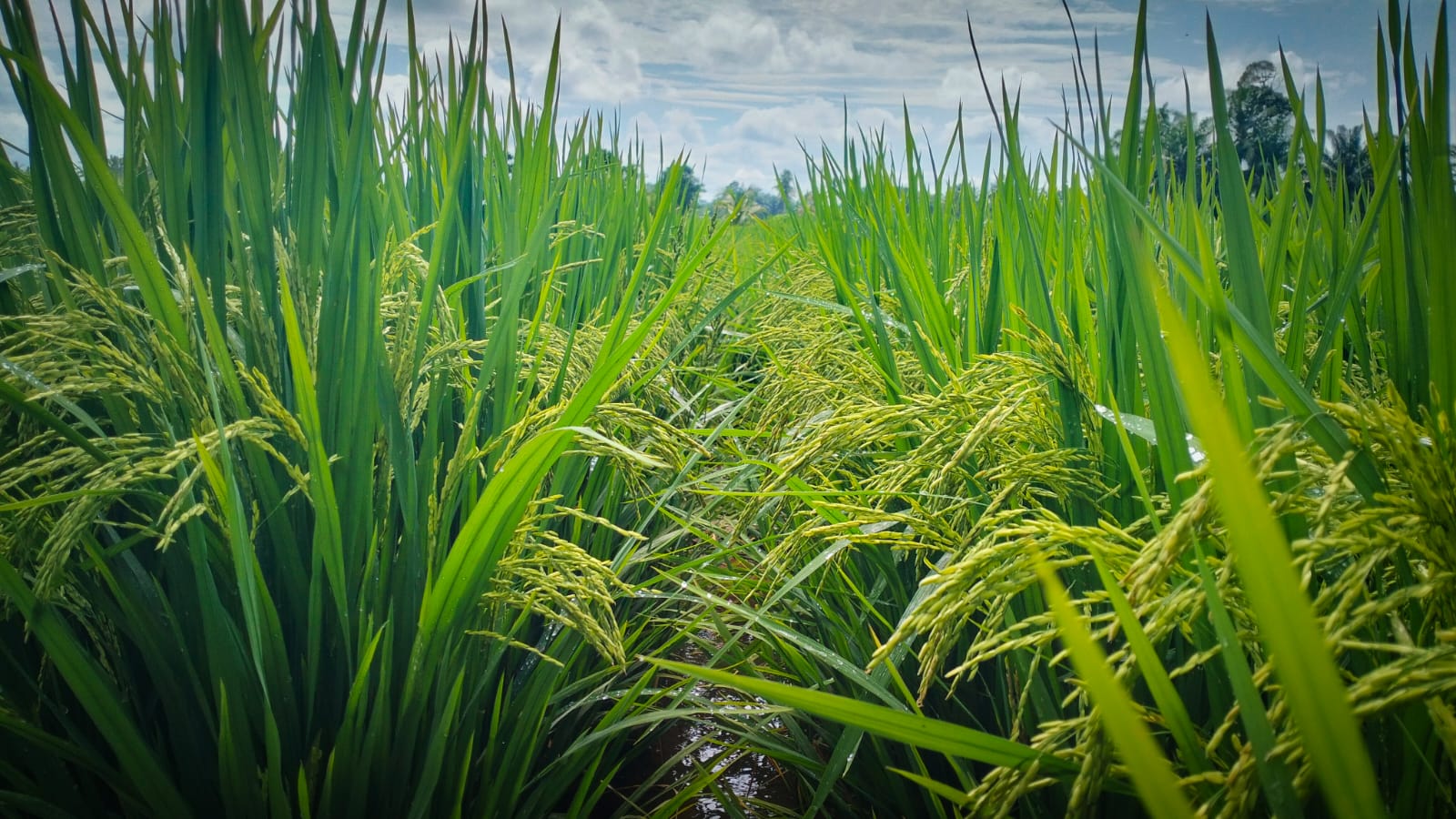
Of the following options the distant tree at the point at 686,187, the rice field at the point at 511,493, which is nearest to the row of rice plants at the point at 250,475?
the rice field at the point at 511,493

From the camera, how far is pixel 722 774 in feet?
4.97

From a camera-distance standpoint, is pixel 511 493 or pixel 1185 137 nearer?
pixel 511 493

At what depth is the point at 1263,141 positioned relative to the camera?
3.03 metres

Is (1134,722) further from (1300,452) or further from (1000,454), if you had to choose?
(1000,454)

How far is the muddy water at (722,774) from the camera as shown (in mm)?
1453

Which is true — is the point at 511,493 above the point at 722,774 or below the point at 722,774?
above

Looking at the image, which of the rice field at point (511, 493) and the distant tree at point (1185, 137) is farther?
the distant tree at point (1185, 137)

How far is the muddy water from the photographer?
4.77 ft

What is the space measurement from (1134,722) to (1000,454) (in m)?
0.79

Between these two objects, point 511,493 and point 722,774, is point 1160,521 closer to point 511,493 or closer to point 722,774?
point 511,493

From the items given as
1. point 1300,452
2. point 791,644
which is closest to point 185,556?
point 791,644

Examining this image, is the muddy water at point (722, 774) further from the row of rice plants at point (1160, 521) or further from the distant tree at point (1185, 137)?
the distant tree at point (1185, 137)

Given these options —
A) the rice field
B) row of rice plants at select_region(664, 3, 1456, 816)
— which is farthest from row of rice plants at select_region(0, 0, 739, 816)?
row of rice plants at select_region(664, 3, 1456, 816)

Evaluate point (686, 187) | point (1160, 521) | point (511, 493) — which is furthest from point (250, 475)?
point (686, 187)
